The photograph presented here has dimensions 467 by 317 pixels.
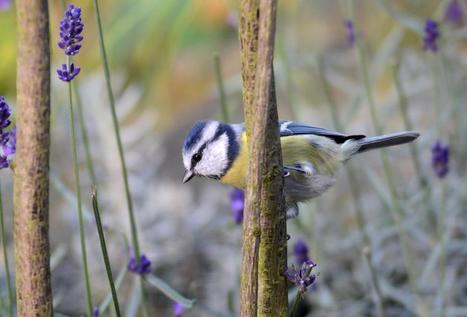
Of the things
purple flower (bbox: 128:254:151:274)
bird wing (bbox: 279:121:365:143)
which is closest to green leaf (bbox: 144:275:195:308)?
purple flower (bbox: 128:254:151:274)

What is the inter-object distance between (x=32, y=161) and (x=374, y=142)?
720 mm

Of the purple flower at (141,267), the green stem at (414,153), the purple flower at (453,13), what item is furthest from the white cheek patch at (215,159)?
the purple flower at (453,13)

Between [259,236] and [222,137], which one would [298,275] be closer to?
[259,236]

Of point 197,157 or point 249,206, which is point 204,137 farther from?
point 249,206

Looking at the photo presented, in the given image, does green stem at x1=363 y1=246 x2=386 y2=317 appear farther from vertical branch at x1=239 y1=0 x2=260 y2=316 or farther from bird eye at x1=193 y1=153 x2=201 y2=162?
vertical branch at x1=239 y1=0 x2=260 y2=316

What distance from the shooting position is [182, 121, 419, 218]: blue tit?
1246mm

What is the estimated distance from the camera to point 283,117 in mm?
2848

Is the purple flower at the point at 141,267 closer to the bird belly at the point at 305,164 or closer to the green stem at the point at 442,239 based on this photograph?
the bird belly at the point at 305,164

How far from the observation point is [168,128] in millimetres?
2977

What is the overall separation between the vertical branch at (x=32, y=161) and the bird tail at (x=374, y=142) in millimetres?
680

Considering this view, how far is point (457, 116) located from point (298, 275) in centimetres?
108

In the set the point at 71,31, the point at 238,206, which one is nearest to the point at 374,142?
the point at 238,206

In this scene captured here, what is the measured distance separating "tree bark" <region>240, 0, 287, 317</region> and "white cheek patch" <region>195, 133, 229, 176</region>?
1.50 ft

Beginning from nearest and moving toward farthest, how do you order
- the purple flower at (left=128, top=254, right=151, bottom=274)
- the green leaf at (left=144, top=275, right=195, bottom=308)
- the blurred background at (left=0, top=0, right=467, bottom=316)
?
the green leaf at (left=144, top=275, right=195, bottom=308)
the purple flower at (left=128, top=254, right=151, bottom=274)
the blurred background at (left=0, top=0, right=467, bottom=316)
